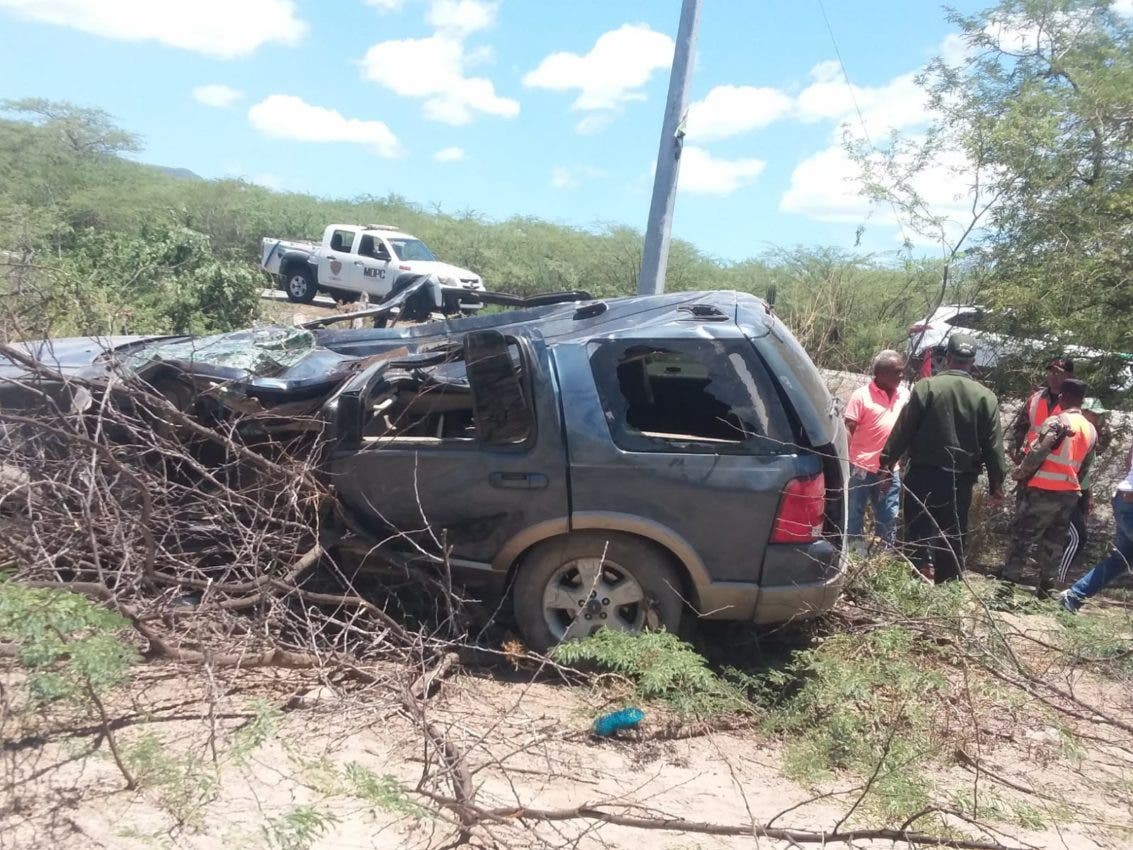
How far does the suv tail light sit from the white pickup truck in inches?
629

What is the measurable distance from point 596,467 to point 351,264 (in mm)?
17282

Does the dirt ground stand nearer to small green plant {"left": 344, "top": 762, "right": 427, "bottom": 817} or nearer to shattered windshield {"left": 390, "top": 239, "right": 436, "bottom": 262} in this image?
small green plant {"left": 344, "top": 762, "right": 427, "bottom": 817}

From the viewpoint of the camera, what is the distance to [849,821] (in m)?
3.35

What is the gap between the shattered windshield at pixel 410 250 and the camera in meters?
20.6

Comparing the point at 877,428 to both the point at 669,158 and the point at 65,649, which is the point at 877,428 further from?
the point at 65,649

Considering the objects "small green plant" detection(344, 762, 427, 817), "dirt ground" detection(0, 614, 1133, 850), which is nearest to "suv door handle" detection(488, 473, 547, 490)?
"dirt ground" detection(0, 614, 1133, 850)

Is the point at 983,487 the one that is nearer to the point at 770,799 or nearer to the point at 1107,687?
the point at 1107,687

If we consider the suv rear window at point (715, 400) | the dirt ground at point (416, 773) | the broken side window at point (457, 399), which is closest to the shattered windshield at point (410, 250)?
the broken side window at point (457, 399)

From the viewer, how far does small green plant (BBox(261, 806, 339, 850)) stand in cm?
265

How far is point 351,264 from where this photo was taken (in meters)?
20.4

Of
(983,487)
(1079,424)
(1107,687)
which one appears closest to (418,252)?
(983,487)

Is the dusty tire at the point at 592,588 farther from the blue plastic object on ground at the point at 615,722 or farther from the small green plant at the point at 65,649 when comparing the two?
the small green plant at the point at 65,649

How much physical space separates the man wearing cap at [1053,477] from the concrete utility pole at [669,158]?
10.6 feet

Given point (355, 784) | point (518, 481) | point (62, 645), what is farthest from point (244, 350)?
point (355, 784)
